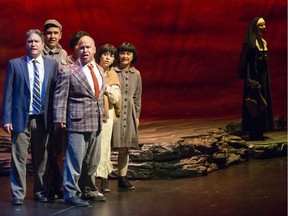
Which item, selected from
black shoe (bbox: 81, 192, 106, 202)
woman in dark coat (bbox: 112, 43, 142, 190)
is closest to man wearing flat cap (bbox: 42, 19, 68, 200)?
black shoe (bbox: 81, 192, 106, 202)

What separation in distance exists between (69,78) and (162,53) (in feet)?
12.3

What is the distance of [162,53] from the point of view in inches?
336

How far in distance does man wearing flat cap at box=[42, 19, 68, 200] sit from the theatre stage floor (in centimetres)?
19

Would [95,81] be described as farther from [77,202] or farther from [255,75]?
[255,75]

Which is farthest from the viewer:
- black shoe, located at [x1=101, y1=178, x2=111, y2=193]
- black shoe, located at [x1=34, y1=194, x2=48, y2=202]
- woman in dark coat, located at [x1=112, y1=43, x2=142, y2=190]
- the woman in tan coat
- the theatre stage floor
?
woman in dark coat, located at [x1=112, y1=43, x2=142, y2=190]

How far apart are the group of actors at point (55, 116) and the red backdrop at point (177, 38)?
2.81 meters

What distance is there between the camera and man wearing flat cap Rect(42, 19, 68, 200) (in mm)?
5176

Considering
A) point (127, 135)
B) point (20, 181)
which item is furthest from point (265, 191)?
point (20, 181)

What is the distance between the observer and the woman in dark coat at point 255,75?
7.41 metres

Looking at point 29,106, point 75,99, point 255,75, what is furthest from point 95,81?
point 255,75

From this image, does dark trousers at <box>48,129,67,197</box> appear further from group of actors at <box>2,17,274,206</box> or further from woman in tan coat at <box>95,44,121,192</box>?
woman in tan coat at <box>95,44,121,192</box>

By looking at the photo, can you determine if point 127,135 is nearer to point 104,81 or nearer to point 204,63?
point 104,81

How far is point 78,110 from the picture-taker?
4.91 metres

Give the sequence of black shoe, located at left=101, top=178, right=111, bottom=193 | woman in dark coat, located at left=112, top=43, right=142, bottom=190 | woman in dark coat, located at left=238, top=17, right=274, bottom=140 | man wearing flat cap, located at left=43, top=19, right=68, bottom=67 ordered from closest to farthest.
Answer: man wearing flat cap, located at left=43, top=19, right=68, bottom=67
black shoe, located at left=101, top=178, right=111, bottom=193
woman in dark coat, located at left=112, top=43, right=142, bottom=190
woman in dark coat, located at left=238, top=17, right=274, bottom=140
